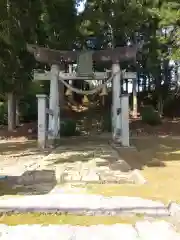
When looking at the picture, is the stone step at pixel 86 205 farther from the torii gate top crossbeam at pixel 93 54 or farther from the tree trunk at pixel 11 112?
the tree trunk at pixel 11 112

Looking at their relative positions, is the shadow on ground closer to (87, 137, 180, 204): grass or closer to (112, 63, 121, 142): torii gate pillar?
(87, 137, 180, 204): grass

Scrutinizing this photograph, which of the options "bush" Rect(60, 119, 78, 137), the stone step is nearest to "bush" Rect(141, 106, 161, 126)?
"bush" Rect(60, 119, 78, 137)

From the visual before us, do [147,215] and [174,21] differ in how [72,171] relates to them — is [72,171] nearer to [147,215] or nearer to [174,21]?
[147,215]

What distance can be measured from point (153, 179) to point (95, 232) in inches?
126

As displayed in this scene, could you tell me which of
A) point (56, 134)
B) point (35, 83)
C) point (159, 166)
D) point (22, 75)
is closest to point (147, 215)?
point (159, 166)

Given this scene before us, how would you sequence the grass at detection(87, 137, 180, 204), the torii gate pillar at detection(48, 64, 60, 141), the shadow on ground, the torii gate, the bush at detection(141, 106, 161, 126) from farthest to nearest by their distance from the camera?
1. the bush at detection(141, 106, 161, 126)
2. the torii gate pillar at detection(48, 64, 60, 141)
3. the torii gate
4. the shadow on ground
5. the grass at detection(87, 137, 180, 204)

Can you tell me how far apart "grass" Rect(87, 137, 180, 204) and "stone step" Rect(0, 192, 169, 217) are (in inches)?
16.2

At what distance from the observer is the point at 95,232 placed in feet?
13.9

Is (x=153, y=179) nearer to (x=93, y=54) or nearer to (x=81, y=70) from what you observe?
(x=81, y=70)

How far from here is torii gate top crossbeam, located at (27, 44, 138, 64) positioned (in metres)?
14.4

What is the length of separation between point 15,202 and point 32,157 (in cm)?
538

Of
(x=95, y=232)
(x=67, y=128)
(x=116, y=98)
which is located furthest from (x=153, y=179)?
(x=67, y=128)

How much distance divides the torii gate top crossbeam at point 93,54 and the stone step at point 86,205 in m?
9.48

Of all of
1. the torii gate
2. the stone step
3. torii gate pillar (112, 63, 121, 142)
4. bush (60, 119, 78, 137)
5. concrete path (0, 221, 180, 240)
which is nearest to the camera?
concrete path (0, 221, 180, 240)
